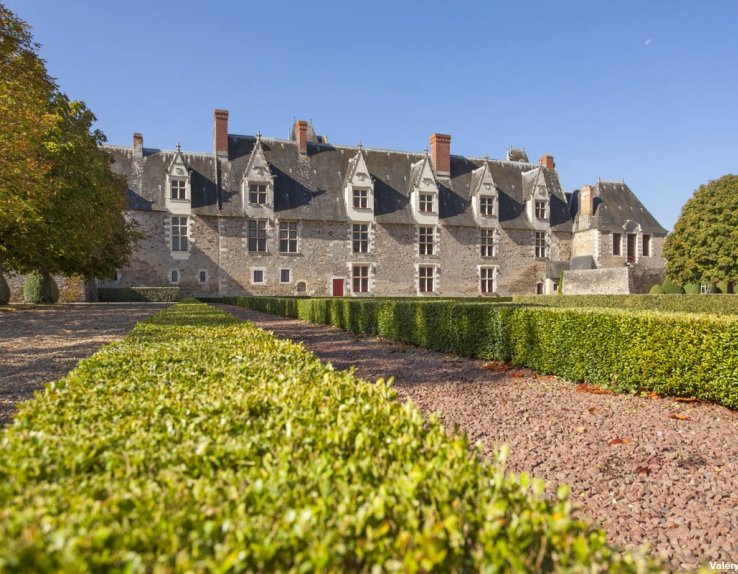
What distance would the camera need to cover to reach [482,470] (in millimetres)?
1730

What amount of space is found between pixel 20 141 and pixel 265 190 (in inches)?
717

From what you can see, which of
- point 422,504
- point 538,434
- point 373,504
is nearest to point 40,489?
point 373,504

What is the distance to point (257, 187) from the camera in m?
29.8

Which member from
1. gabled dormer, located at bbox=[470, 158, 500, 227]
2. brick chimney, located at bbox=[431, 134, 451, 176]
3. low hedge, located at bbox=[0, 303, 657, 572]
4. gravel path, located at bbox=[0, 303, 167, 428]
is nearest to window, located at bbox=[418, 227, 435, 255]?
gabled dormer, located at bbox=[470, 158, 500, 227]

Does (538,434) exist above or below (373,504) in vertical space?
below

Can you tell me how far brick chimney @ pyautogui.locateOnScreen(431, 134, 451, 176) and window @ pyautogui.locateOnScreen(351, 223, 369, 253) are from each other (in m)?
7.28

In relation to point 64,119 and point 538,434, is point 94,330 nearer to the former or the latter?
point 64,119

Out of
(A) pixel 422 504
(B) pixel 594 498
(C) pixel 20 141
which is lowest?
(B) pixel 594 498

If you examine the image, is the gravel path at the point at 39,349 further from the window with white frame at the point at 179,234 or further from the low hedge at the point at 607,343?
the window with white frame at the point at 179,234

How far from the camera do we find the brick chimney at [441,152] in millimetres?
33938

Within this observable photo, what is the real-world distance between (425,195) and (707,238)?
18739mm

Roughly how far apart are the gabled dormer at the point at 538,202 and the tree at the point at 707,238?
8.32 m

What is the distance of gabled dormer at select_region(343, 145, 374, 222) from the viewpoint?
3089 centimetres

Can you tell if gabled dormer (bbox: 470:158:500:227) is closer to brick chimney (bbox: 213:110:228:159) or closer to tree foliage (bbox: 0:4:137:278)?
brick chimney (bbox: 213:110:228:159)
